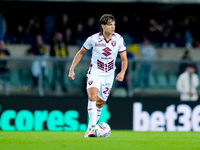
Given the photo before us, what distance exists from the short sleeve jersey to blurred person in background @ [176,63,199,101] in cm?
520

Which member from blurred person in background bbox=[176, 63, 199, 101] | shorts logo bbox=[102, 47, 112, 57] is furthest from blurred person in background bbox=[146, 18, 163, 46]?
shorts logo bbox=[102, 47, 112, 57]

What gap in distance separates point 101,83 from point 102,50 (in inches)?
24.5

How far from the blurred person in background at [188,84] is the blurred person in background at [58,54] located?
3149 mm

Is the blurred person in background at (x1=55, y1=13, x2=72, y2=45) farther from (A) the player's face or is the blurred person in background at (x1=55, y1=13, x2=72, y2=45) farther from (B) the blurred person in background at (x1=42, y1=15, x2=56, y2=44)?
(A) the player's face

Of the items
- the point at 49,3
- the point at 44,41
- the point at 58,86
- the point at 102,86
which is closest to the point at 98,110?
the point at 102,86

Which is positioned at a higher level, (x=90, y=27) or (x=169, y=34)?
(x=90, y=27)

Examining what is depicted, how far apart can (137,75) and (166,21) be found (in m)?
5.41

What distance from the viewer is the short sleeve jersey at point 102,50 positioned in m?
11.1

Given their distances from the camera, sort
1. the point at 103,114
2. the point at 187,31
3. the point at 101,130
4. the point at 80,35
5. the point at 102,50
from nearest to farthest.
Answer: the point at 101,130
the point at 102,50
the point at 103,114
the point at 80,35
the point at 187,31

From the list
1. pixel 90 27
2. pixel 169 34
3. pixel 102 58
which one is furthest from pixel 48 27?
pixel 102 58

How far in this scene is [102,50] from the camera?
11.1 metres

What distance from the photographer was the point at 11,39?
18984 mm

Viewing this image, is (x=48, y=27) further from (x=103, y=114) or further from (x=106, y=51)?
(x=106, y=51)

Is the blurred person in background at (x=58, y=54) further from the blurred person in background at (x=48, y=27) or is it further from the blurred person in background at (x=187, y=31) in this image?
the blurred person in background at (x=187, y=31)
